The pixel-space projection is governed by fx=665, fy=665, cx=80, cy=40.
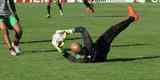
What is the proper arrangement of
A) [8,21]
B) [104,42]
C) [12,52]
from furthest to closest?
[8,21] → [12,52] → [104,42]

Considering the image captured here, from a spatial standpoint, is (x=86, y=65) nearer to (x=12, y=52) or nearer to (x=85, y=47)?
(x=85, y=47)

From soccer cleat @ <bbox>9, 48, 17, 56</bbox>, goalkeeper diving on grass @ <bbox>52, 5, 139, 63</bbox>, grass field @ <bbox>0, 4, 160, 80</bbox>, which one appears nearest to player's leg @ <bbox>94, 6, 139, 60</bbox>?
goalkeeper diving on grass @ <bbox>52, 5, 139, 63</bbox>

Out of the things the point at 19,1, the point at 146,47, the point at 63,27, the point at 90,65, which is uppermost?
the point at 90,65

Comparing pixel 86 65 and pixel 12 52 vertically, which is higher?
pixel 86 65

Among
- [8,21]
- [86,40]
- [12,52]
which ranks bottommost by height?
[12,52]

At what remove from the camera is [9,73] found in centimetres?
1220

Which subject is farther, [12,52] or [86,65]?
[12,52]

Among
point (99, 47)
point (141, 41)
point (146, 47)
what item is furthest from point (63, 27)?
point (99, 47)

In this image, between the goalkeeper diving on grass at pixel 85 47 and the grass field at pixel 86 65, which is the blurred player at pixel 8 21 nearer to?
the grass field at pixel 86 65

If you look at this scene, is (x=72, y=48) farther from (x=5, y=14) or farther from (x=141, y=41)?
(x=141, y=41)

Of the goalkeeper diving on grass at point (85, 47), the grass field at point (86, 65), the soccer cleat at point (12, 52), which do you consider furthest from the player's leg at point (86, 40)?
the soccer cleat at point (12, 52)

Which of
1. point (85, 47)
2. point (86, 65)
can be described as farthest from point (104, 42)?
point (86, 65)

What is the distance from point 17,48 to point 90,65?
2.79 metres

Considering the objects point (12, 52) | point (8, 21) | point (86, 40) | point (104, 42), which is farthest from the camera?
point (8, 21)
